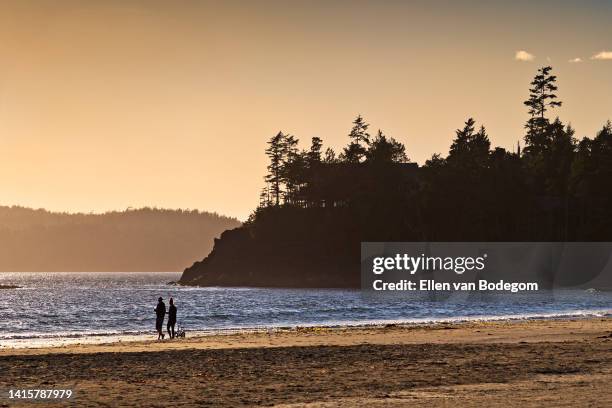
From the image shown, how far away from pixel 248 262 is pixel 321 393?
171m

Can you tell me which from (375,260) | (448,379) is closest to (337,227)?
(375,260)

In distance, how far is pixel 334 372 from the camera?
997 inches

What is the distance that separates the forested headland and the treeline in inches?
8.3

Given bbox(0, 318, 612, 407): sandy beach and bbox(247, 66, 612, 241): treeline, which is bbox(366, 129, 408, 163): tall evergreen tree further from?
bbox(0, 318, 612, 407): sandy beach

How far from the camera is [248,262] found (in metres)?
191

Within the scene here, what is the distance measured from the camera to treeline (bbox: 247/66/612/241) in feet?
556

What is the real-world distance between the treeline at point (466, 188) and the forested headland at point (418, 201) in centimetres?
21

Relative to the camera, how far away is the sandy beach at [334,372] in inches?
779

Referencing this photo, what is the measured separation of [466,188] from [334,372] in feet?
489

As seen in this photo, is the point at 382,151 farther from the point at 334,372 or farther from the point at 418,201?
the point at 334,372

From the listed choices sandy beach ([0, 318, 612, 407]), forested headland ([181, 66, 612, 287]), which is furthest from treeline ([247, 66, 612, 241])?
sandy beach ([0, 318, 612, 407])

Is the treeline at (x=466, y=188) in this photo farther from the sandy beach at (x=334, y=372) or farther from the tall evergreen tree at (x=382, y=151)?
the sandy beach at (x=334, y=372)

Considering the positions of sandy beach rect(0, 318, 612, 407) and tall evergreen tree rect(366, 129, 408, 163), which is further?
tall evergreen tree rect(366, 129, 408, 163)

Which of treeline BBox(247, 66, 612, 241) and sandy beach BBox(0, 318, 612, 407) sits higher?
treeline BBox(247, 66, 612, 241)
